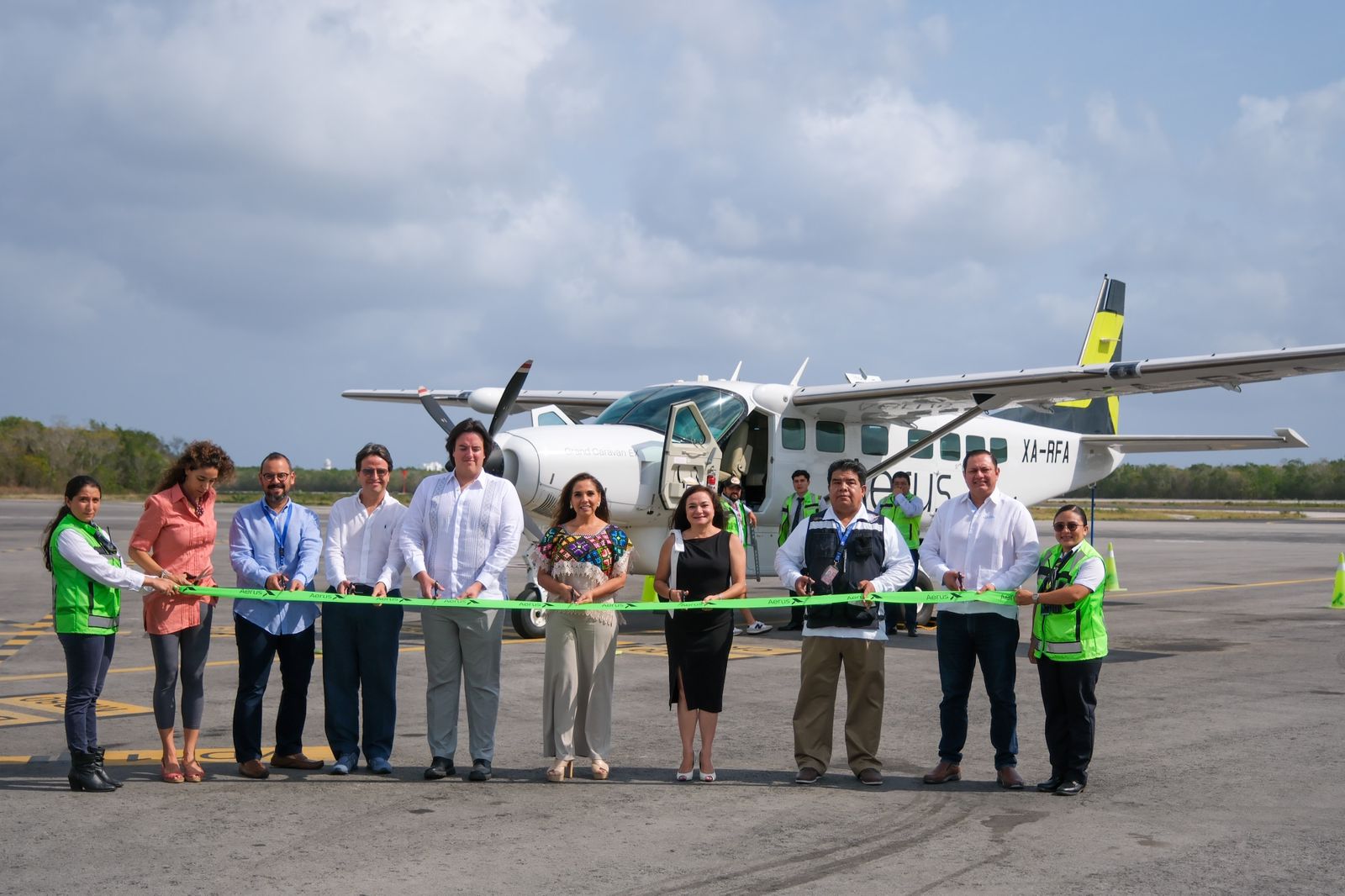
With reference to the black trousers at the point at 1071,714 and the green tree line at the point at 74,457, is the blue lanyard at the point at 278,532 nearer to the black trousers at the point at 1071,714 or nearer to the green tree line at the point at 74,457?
the black trousers at the point at 1071,714

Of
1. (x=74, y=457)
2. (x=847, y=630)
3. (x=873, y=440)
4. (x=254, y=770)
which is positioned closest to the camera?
(x=254, y=770)

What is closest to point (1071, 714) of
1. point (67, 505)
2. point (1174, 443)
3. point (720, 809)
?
point (720, 809)

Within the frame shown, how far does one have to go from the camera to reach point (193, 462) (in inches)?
267

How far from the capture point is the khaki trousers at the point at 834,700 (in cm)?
687

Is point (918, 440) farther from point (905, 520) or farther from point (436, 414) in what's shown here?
point (436, 414)

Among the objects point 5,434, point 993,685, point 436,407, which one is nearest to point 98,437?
point 5,434

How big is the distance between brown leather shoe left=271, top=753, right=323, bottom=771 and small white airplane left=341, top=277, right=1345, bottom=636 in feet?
19.1

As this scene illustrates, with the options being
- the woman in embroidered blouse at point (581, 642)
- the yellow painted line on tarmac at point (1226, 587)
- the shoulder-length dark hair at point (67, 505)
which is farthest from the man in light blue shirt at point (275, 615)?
the yellow painted line on tarmac at point (1226, 587)

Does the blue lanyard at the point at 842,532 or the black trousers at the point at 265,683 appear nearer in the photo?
the black trousers at the point at 265,683

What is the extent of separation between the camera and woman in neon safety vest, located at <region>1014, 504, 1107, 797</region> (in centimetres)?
659

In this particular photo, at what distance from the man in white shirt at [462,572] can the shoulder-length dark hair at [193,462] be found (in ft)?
3.58

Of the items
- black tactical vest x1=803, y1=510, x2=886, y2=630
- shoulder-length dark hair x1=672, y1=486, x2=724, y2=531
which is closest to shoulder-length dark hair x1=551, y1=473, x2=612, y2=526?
shoulder-length dark hair x1=672, y1=486, x2=724, y2=531

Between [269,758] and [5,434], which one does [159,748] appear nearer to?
[269,758]

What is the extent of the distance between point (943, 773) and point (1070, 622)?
1102 mm
